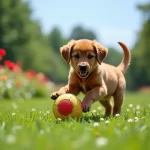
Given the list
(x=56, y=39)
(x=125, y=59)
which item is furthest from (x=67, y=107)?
(x=56, y=39)

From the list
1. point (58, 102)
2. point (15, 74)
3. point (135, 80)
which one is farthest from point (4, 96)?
point (135, 80)

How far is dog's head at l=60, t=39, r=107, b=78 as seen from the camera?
5367 millimetres

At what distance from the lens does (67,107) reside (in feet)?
16.0

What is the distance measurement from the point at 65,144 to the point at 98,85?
117 inches

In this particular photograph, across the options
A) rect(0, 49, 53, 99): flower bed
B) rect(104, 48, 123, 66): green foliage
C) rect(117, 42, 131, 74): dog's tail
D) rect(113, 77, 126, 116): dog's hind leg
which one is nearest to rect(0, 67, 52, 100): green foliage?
rect(0, 49, 53, 99): flower bed

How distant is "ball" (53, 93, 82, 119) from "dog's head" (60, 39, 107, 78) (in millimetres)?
551

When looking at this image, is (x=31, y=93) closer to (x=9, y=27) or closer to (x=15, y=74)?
(x=15, y=74)

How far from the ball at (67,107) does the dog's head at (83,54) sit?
1.81 feet

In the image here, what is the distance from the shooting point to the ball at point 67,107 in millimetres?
4878

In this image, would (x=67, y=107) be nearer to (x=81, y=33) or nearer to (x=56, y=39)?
(x=56, y=39)

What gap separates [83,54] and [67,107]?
0.95m

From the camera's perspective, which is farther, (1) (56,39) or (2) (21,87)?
(1) (56,39)

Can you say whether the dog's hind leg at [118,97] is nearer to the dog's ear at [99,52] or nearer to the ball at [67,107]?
the dog's ear at [99,52]

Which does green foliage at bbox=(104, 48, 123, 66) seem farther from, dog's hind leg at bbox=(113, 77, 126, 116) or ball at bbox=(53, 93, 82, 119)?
ball at bbox=(53, 93, 82, 119)
